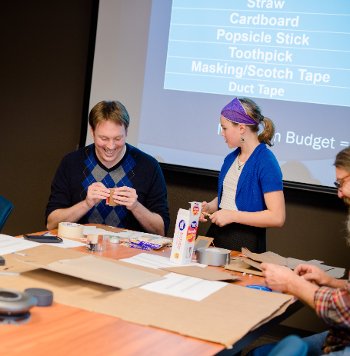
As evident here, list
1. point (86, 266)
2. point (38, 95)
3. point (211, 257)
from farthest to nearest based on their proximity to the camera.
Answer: point (38, 95), point (211, 257), point (86, 266)

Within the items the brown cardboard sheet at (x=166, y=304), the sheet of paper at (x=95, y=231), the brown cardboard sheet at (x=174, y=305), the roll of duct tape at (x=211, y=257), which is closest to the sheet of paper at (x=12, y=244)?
the brown cardboard sheet at (x=166, y=304)

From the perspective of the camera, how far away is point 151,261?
2.60m

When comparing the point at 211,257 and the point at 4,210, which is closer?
the point at 211,257

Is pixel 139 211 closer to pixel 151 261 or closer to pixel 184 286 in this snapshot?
pixel 151 261

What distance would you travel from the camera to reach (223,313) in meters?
1.99

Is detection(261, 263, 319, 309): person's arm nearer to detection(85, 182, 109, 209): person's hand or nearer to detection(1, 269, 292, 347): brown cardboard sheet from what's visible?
detection(1, 269, 292, 347): brown cardboard sheet

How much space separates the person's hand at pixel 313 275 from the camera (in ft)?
8.22

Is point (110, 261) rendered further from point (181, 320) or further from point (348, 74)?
point (348, 74)

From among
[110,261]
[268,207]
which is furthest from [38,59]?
[110,261]

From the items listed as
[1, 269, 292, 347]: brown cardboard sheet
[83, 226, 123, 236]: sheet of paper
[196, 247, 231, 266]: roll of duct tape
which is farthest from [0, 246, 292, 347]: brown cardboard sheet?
[83, 226, 123, 236]: sheet of paper

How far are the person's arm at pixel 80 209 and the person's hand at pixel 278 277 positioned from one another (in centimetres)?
101

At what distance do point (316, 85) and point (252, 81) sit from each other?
1.35ft

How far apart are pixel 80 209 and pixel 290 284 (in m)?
1.28

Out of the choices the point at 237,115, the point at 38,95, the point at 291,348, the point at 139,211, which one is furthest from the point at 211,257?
the point at 38,95
